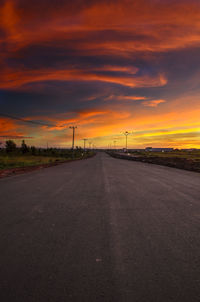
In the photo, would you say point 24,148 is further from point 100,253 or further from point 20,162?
point 100,253

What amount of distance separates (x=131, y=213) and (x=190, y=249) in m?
2.11

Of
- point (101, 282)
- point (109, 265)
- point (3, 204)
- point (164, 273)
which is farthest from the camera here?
point (3, 204)

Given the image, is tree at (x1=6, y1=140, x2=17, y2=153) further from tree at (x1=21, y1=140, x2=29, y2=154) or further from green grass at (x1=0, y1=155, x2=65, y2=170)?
green grass at (x1=0, y1=155, x2=65, y2=170)

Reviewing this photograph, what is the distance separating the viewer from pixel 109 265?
2.70 meters

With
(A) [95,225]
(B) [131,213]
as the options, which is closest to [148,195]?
(B) [131,213]

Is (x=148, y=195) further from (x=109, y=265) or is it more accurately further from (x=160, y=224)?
(x=109, y=265)

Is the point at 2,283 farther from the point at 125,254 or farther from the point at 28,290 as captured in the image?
the point at 125,254

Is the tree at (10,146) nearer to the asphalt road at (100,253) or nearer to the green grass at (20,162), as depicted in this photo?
the green grass at (20,162)

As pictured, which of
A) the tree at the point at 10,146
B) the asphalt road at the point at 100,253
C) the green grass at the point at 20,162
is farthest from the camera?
the tree at the point at 10,146

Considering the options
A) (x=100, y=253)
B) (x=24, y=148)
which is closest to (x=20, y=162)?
(x=100, y=253)

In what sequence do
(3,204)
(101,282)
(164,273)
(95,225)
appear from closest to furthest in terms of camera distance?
(101,282), (164,273), (95,225), (3,204)

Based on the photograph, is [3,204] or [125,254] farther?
[3,204]

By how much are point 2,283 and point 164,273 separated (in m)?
2.19

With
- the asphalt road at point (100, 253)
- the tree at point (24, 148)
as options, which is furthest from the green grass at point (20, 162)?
the tree at point (24, 148)
